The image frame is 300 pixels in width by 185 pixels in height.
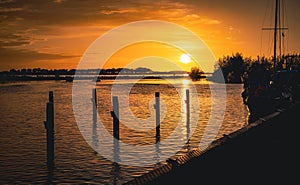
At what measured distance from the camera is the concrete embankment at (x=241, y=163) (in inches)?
342

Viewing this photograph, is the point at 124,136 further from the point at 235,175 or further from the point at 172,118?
the point at 235,175

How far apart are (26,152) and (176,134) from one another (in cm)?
900

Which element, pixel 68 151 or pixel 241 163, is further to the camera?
pixel 68 151

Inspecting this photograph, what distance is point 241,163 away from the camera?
36.8ft

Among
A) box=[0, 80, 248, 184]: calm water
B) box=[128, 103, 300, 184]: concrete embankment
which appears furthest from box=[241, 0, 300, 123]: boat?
box=[128, 103, 300, 184]: concrete embankment

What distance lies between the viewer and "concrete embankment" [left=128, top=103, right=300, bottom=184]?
8695 millimetres

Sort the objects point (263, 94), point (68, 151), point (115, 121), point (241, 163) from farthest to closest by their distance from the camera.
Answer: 1. point (263, 94)
2. point (115, 121)
3. point (68, 151)
4. point (241, 163)

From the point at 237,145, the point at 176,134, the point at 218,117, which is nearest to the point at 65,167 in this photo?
the point at 237,145

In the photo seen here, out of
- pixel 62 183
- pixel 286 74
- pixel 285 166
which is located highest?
pixel 286 74

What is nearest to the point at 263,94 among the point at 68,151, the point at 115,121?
the point at 115,121

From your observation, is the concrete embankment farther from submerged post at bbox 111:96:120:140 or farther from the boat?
the boat

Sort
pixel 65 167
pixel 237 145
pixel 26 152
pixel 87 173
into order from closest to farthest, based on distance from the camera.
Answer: pixel 237 145 → pixel 87 173 → pixel 65 167 → pixel 26 152

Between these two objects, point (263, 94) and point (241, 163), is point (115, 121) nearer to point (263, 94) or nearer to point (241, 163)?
point (241, 163)

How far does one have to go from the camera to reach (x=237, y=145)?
42.1ft
